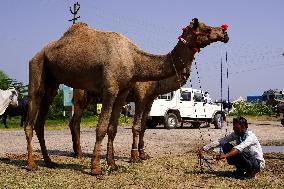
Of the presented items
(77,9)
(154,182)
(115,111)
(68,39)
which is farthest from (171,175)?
(77,9)

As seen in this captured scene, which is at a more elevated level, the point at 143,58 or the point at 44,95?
the point at 143,58

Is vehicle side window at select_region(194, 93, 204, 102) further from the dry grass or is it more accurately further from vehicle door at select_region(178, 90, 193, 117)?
the dry grass

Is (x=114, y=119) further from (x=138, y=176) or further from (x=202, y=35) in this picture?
(x=202, y=35)

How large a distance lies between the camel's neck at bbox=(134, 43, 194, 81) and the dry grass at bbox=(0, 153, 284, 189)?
1.88 metres

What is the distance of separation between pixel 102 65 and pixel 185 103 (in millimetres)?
19039

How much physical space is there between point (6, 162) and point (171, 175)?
367 cm

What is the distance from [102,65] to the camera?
867 cm

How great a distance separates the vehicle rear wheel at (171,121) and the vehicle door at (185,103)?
0.50 m

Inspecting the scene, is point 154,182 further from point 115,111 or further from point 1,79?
point 1,79

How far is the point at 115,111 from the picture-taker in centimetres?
953

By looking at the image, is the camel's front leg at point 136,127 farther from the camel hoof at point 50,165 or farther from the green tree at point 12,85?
the green tree at point 12,85

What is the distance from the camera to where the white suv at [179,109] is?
26906mm

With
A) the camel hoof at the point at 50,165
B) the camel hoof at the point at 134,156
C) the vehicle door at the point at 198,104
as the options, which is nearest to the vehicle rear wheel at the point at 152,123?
the vehicle door at the point at 198,104

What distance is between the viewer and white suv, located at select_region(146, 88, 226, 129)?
26.9m
